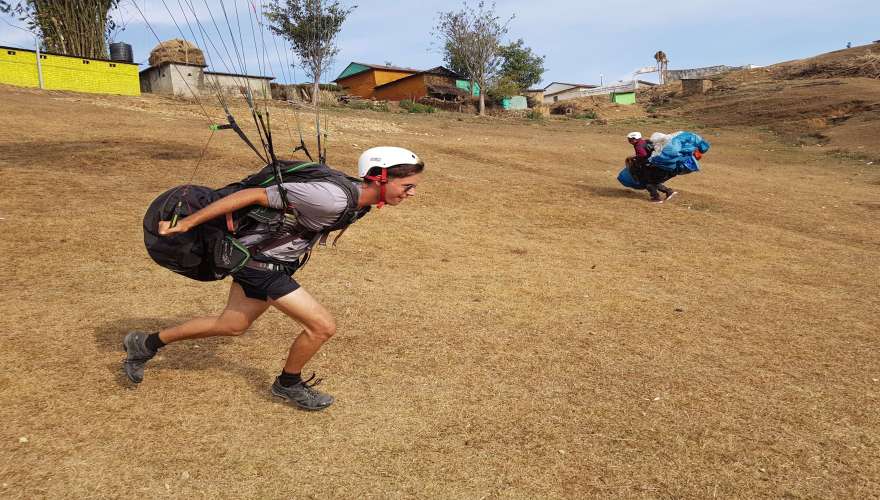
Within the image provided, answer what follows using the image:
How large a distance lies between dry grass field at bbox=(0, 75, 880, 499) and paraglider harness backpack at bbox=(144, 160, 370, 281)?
1.15 metres

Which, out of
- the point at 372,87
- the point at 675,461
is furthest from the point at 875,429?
the point at 372,87

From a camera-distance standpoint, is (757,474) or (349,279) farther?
(349,279)

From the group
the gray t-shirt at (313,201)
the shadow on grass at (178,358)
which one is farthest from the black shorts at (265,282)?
the shadow on grass at (178,358)

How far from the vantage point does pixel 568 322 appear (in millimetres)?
6793

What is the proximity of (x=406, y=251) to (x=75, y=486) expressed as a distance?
20.0ft

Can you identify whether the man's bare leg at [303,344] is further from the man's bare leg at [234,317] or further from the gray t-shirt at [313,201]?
the gray t-shirt at [313,201]

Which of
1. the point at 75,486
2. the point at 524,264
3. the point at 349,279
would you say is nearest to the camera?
the point at 75,486

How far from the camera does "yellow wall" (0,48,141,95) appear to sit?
74.7 ft

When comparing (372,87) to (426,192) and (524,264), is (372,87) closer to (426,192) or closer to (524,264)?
(426,192)

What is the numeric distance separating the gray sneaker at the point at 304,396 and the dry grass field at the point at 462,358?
99 mm

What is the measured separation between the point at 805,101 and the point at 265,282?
35.5 meters

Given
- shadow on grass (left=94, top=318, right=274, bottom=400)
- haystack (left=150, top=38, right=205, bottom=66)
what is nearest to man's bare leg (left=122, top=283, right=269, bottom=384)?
shadow on grass (left=94, top=318, right=274, bottom=400)

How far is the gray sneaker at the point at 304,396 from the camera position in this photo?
4.52 meters

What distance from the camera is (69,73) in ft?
78.0
